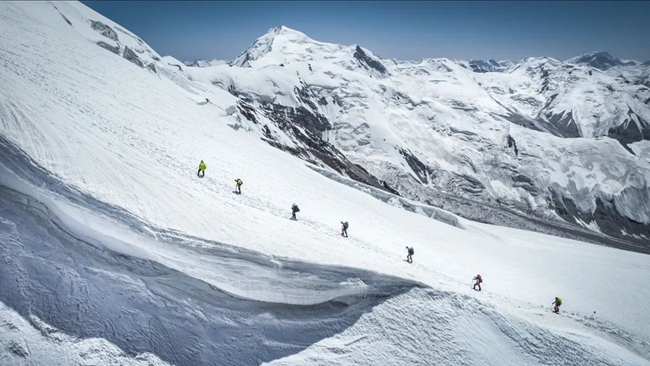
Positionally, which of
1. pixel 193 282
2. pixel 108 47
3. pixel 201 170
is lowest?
pixel 193 282

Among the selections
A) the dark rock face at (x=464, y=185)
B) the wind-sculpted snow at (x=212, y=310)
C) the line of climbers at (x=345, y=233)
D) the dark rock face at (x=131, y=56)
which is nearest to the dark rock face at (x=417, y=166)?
the dark rock face at (x=464, y=185)

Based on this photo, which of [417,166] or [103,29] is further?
[417,166]

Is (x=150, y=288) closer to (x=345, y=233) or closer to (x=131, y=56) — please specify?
(x=345, y=233)

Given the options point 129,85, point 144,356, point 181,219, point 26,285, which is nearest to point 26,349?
point 26,285

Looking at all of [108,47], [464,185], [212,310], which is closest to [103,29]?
[108,47]

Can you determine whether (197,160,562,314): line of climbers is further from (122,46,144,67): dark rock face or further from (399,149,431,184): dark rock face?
(399,149,431,184): dark rock face

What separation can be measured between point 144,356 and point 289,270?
610 cm

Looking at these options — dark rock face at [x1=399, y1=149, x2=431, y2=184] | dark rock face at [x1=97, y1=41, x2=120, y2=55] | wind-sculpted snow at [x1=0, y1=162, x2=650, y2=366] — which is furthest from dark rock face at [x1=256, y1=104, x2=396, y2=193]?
wind-sculpted snow at [x1=0, y1=162, x2=650, y2=366]

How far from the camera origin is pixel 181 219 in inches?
562

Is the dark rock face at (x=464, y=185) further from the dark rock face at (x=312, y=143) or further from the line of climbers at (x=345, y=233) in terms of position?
the line of climbers at (x=345, y=233)

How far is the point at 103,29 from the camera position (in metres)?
75.9

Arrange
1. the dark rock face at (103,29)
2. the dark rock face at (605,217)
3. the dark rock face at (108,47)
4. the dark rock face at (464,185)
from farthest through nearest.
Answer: the dark rock face at (464,185)
the dark rock face at (605,217)
the dark rock face at (103,29)
the dark rock face at (108,47)

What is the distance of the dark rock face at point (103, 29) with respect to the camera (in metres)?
74.8

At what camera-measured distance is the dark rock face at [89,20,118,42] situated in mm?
74812
